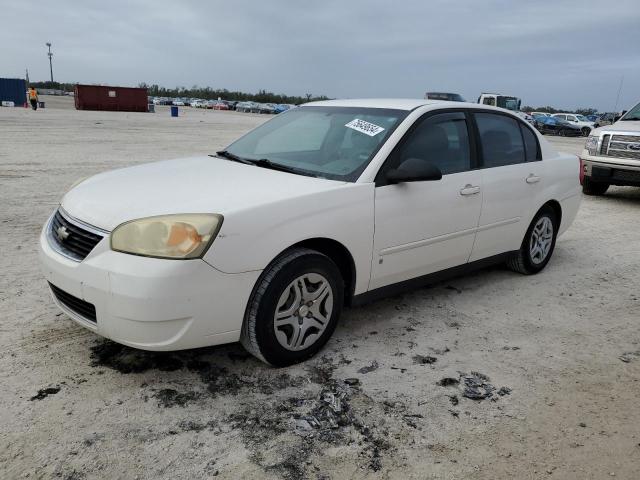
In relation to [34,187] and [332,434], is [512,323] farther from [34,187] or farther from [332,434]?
[34,187]

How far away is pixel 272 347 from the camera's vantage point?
3.12m

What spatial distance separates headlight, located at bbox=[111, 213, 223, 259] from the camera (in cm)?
275

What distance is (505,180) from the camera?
15.0 ft

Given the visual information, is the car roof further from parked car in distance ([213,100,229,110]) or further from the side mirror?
parked car in distance ([213,100,229,110])

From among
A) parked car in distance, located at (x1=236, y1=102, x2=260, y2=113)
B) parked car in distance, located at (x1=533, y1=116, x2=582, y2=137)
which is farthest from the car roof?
parked car in distance, located at (x1=236, y1=102, x2=260, y2=113)

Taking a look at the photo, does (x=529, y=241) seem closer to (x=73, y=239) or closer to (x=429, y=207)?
(x=429, y=207)

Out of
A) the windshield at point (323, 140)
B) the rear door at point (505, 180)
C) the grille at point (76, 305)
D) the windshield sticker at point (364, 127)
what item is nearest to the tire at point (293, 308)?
the windshield at point (323, 140)

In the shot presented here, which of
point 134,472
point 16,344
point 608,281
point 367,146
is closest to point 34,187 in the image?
point 16,344

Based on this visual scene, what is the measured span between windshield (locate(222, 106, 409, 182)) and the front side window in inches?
6.2

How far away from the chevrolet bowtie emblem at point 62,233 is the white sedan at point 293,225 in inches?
0.5

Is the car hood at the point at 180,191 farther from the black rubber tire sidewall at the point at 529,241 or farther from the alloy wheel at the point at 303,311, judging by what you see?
the black rubber tire sidewall at the point at 529,241

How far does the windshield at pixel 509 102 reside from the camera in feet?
115

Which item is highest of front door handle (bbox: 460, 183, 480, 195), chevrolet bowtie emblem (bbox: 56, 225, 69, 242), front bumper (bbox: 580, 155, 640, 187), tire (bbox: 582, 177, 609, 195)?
front door handle (bbox: 460, 183, 480, 195)

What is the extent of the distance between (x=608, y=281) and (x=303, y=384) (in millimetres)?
3574
